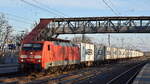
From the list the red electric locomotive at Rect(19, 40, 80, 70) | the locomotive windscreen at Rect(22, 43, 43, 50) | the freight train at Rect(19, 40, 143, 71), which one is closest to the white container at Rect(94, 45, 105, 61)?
the freight train at Rect(19, 40, 143, 71)

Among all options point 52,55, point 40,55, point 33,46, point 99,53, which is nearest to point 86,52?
point 99,53

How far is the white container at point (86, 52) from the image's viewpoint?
1562 inches

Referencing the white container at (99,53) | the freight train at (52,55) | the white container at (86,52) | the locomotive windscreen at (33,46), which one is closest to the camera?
the freight train at (52,55)

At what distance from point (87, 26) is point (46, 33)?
7.56 m

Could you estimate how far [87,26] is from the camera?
53.0 metres

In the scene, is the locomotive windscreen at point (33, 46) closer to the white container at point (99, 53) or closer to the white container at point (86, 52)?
the white container at point (86, 52)

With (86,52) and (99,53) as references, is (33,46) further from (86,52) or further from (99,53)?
(99,53)

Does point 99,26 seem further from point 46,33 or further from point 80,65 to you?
point 80,65

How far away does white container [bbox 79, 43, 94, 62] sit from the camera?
39684mm

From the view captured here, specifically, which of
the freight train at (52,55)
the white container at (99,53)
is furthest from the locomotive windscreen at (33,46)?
the white container at (99,53)

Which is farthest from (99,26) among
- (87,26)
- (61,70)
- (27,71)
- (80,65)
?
(27,71)

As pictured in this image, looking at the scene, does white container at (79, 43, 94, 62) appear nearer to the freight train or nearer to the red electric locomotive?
the freight train

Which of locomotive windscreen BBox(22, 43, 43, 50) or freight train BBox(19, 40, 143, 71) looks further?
locomotive windscreen BBox(22, 43, 43, 50)

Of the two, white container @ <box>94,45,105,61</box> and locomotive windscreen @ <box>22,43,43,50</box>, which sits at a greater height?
locomotive windscreen @ <box>22,43,43,50</box>
